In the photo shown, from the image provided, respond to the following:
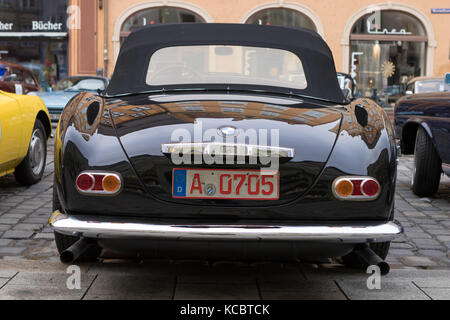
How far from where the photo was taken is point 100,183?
2953 mm

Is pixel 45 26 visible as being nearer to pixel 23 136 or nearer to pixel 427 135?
pixel 23 136

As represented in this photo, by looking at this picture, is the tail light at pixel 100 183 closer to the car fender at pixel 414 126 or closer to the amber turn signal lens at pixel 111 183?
the amber turn signal lens at pixel 111 183

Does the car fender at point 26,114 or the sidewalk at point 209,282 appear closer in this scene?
the sidewalk at point 209,282

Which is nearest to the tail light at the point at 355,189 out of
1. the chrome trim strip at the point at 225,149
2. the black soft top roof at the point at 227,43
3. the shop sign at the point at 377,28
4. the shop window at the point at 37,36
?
the chrome trim strip at the point at 225,149

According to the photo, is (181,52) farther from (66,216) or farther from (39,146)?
(39,146)

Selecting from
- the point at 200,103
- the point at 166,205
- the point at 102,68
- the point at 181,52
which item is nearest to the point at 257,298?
the point at 166,205

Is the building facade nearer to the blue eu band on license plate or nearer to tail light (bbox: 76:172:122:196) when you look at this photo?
tail light (bbox: 76:172:122:196)

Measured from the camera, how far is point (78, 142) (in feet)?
10.1

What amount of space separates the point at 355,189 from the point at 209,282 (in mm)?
1031

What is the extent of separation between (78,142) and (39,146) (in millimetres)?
3998

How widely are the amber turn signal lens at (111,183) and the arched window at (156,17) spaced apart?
20609 millimetres

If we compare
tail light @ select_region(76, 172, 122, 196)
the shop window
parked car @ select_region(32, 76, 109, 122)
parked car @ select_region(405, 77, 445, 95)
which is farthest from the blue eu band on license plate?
the shop window

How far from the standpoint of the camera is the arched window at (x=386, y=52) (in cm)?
2277

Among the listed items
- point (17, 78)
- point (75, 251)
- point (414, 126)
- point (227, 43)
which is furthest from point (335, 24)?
point (75, 251)
